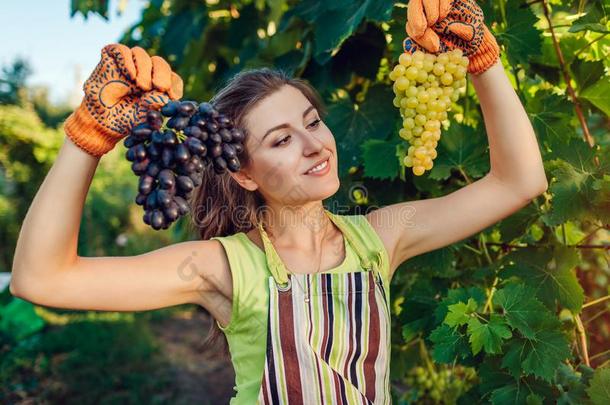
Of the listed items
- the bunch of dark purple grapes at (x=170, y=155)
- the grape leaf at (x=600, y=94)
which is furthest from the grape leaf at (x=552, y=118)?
the bunch of dark purple grapes at (x=170, y=155)

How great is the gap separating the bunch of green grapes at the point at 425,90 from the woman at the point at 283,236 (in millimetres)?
58

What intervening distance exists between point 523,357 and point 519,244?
0.56m

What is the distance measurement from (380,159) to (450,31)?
609 mm

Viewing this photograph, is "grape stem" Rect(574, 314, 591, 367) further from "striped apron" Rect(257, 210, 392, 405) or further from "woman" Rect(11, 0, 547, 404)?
"striped apron" Rect(257, 210, 392, 405)

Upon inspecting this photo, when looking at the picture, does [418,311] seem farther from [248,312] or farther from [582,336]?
[248,312]

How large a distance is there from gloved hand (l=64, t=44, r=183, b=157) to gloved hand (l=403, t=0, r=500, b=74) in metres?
0.60

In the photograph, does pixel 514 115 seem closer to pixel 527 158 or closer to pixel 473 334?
pixel 527 158

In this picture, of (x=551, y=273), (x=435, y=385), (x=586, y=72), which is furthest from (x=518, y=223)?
(x=435, y=385)

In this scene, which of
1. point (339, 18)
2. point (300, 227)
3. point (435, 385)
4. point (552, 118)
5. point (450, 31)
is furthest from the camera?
point (435, 385)

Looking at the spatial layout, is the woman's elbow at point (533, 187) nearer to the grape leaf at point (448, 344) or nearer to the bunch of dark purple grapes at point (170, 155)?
the grape leaf at point (448, 344)

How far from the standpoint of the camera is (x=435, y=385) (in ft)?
9.50

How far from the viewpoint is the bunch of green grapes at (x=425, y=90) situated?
1515mm

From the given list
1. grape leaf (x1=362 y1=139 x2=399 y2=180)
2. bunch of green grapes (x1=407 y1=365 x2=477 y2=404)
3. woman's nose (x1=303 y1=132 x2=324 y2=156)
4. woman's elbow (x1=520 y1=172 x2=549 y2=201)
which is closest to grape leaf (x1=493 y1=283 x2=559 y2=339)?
woman's elbow (x1=520 y1=172 x2=549 y2=201)

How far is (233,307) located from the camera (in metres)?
1.71
